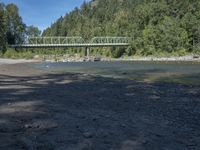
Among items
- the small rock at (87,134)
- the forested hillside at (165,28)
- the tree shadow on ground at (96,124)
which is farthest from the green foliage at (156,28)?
the small rock at (87,134)

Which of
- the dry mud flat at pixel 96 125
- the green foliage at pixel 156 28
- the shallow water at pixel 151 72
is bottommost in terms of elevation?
the shallow water at pixel 151 72

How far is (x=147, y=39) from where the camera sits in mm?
152500

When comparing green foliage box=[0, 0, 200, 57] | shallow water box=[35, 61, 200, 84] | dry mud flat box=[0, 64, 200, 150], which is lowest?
shallow water box=[35, 61, 200, 84]

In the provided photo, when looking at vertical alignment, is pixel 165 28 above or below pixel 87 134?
above

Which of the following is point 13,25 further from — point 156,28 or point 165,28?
point 165,28

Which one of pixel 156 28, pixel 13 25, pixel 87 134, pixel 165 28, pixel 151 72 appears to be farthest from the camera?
pixel 13 25

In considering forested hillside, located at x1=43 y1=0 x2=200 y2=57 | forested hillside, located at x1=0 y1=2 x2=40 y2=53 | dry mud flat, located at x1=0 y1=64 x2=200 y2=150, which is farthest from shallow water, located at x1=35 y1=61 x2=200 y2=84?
forested hillside, located at x1=0 y1=2 x2=40 y2=53

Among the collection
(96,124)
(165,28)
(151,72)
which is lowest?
(151,72)

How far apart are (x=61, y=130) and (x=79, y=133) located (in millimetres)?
671

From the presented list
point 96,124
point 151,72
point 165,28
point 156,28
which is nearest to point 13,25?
point 156,28

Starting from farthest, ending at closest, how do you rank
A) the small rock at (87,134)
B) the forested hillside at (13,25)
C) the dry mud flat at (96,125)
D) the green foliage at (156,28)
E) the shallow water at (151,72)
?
the forested hillside at (13,25) < the green foliage at (156,28) < the shallow water at (151,72) < the small rock at (87,134) < the dry mud flat at (96,125)

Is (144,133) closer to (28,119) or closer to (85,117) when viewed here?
(85,117)

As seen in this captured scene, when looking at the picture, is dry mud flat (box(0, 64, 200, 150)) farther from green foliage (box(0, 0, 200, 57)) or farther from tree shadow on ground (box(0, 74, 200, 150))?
green foliage (box(0, 0, 200, 57))

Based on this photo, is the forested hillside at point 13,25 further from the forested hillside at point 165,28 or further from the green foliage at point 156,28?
the forested hillside at point 165,28
